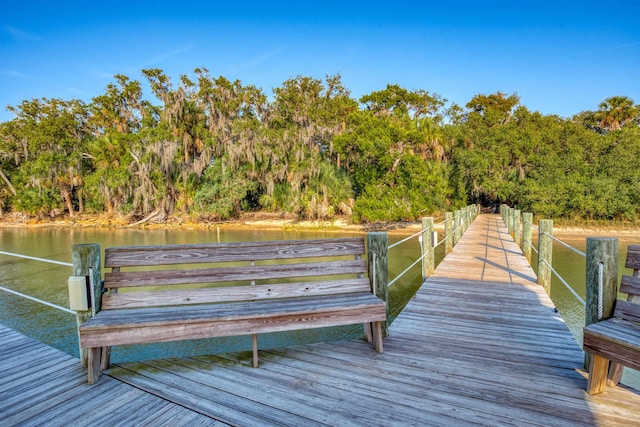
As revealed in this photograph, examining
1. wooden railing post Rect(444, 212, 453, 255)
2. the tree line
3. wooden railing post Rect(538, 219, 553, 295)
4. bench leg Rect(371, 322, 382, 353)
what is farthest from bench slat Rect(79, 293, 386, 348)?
the tree line

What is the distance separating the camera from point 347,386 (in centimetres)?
233

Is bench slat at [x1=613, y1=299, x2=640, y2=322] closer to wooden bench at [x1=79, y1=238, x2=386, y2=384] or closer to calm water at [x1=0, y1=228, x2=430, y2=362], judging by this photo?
wooden bench at [x1=79, y1=238, x2=386, y2=384]

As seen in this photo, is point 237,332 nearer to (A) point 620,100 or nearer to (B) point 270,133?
(B) point 270,133

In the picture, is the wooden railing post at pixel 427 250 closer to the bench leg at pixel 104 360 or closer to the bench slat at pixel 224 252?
the bench slat at pixel 224 252

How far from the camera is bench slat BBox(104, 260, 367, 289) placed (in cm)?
263

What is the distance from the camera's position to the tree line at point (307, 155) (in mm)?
21047

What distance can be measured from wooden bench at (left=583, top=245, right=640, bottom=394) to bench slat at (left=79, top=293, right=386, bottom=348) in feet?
4.34

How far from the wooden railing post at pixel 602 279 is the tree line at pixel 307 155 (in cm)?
1820

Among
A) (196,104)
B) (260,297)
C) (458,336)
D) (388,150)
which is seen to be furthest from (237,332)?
(196,104)

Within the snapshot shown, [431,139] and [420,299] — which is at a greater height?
[431,139]

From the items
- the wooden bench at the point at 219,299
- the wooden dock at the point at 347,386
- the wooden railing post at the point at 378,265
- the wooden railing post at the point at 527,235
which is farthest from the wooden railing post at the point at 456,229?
the wooden bench at the point at 219,299

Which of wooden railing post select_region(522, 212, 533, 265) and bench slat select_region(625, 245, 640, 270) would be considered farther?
wooden railing post select_region(522, 212, 533, 265)

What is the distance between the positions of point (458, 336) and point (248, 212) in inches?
994

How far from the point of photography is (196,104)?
85.0 ft
